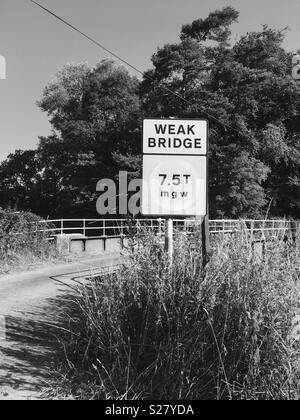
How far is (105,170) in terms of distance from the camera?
41125 millimetres

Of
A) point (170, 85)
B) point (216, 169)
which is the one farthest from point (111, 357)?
point (170, 85)

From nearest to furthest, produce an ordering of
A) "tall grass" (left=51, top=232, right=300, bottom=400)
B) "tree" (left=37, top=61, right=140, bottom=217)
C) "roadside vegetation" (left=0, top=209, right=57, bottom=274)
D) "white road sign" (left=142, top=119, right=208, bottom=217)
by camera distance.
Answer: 1. "tall grass" (left=51, top=232, right=300, bottom=400)
2. "white road sign" (left=142, top=119, right=208, bottom=217)
3. "roadside vegetation" (left=0, top=209, right=57, bottom=274)
4. "tree" (left=37, top=61, right=140, bottom=217)

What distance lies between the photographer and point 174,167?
5.75 meters

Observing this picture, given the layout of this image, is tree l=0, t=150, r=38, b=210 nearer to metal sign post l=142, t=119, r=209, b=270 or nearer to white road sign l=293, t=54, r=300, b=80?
white road sign l=293, t=54, r=300, b=80

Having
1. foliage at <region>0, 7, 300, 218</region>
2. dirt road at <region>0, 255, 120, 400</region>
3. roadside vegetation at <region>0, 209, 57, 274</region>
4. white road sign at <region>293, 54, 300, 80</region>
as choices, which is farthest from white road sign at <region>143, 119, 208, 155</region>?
white road sign at <region>293, 54, 300, 80</region>

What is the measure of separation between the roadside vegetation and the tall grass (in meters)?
8.40

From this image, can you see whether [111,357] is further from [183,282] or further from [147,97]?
[147,97]

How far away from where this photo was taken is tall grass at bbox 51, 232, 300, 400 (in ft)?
13.6

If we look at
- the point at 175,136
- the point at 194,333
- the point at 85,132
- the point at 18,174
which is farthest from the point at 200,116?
the point at 194,333

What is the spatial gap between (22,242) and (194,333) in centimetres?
1153

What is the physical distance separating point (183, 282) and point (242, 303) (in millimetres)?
769

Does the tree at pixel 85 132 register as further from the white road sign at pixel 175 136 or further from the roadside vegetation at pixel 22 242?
the white road sign at pixel 175 136

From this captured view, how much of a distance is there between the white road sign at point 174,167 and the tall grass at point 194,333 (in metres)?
0.61

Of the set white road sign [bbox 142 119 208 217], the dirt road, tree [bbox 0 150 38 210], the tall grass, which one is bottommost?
the dirt road
